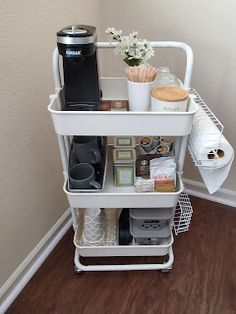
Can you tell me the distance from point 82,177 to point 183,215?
0.68 meters

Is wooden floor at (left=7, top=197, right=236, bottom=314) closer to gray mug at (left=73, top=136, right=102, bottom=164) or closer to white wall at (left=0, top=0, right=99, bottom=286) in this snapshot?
white wall at (left=0, top=0, right=99, bottom=286)

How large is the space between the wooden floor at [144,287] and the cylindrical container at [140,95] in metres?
0.72

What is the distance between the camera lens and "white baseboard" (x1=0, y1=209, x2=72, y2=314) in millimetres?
1081

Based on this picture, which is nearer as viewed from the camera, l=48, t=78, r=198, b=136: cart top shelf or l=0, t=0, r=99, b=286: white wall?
l=48, t=78, r=198, b=136: cart top shelf

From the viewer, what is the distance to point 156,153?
→ 1.07 metres

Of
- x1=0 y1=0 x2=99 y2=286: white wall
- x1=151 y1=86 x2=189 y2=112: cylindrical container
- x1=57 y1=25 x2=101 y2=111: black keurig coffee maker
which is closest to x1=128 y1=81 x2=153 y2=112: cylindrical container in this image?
x1=151 y1=86 x2=189 y2=112: cylindrical container

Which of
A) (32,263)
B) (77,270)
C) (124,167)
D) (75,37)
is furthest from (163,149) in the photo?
(32,263)

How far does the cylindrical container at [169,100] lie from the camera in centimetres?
79

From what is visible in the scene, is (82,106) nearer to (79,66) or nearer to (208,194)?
(79,66)

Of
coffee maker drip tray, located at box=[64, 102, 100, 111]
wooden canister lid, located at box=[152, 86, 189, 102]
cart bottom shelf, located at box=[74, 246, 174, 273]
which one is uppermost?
wooden canister lid, located at box=[152, 86, 189, 102]

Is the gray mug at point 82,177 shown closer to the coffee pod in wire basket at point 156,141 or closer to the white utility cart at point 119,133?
the white utility cart at point 119,133

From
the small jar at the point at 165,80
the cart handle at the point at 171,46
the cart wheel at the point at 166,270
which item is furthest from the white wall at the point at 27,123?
the cart wheel at the point at 166,270

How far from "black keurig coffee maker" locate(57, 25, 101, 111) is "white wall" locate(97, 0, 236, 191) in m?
0.53

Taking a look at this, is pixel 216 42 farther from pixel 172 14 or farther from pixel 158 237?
pixel 158 237
